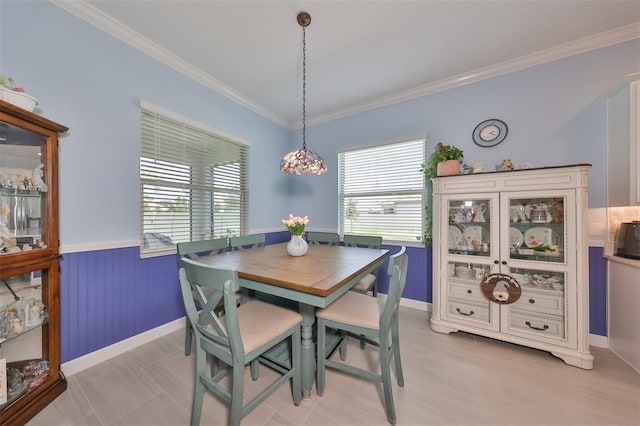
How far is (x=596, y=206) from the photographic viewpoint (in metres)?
2.04

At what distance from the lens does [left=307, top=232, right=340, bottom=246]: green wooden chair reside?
2830mm

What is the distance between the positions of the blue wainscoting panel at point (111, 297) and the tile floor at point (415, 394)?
0.77 ft

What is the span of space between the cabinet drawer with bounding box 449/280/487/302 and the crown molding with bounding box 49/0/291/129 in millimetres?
3281

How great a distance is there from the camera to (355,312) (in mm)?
1489

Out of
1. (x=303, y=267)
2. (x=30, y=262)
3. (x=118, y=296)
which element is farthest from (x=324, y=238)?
(x=30, y=262)

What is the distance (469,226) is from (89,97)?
3500 millimetres

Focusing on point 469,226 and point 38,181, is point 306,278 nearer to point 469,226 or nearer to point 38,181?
point 38,181

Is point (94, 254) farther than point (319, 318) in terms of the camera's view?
Yes

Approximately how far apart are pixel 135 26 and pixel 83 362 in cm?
269

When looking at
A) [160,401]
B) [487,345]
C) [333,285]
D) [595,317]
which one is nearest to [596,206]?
[595,317]

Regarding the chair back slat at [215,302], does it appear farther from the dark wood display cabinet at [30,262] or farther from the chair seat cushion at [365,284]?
the chair seat cushion at [365,284]

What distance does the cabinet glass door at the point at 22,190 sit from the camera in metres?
1.33

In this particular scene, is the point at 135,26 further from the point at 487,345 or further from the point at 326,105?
the point at 487,345

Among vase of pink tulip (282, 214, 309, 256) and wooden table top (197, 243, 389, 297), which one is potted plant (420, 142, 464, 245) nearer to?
wooden table top (197, 243, 389, 297)
